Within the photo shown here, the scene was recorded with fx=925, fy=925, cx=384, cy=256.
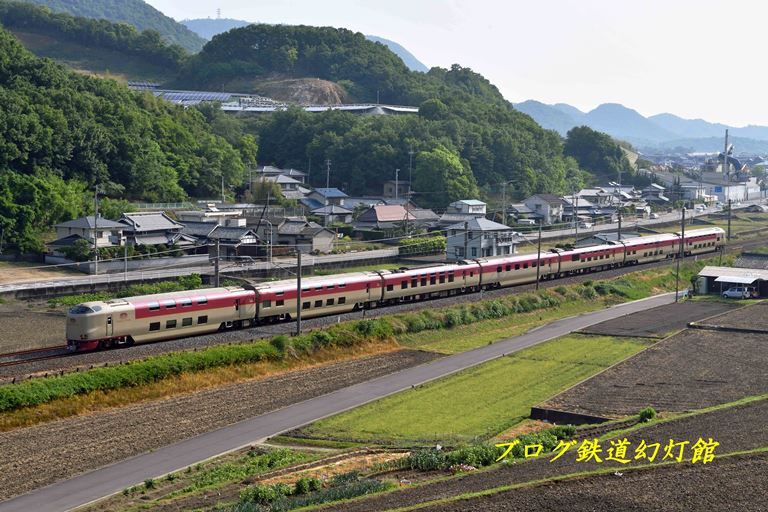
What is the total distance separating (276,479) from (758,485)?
43.0ft

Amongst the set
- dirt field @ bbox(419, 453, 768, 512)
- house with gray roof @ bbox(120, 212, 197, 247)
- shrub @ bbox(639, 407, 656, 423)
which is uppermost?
house with gray roof @ bbox(120, 212, 197, 247)

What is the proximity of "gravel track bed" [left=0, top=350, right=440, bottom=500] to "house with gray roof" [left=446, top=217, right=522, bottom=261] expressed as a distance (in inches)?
1386

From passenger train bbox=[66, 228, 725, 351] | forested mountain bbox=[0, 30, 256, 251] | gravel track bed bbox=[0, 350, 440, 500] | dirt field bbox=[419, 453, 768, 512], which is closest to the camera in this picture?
dirt field bbox=[419, 453, 768, 512]

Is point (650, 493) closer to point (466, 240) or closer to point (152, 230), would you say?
point (466, 240)

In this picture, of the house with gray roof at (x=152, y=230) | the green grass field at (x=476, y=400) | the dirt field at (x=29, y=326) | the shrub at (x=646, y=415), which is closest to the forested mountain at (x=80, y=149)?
the house with gray roof at (x=152, y=230)

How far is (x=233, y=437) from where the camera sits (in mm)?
31688

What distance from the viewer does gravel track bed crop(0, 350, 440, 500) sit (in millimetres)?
27938

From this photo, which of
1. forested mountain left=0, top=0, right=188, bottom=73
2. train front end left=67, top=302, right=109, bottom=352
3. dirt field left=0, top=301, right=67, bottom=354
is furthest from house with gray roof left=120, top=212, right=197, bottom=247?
forested mountain left=0, top=0, right=188, bottom=73

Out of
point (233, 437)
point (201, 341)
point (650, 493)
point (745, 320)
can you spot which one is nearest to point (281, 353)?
point (201, 341)

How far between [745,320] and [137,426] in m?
37.1

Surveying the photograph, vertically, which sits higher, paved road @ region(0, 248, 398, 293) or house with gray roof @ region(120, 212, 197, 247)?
house with gray roof @ region(120, 212, 197, 247)

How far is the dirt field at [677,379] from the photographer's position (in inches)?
1369

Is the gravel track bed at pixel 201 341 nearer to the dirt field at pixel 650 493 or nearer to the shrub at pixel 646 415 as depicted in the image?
the shrub at pixel 646 415

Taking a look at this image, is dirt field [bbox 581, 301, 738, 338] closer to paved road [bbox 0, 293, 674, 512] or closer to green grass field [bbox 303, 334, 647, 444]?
green grass field [bbox 303, 334, 647, 444]
